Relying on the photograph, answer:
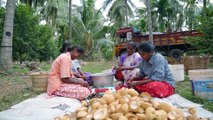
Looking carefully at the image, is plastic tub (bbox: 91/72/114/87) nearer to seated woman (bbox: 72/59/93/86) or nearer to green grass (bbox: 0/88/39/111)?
seated woman (bbox: 72/59/93/86)

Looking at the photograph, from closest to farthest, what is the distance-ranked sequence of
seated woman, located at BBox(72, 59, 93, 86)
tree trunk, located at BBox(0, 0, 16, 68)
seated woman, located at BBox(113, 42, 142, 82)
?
seated woman, located at BBox(113, 42, 142, 82)
seated woman, located at BBox(72, 59, 93, 86)
tree trunk, located at BBox(0, 0, 16, 68)

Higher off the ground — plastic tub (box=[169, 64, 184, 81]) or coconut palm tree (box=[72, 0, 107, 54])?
coconut palm tree (box=[72, 0, 107, 54])

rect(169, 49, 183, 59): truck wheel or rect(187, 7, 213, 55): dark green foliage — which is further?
rect(169, 49, 183, 59): truck wheel

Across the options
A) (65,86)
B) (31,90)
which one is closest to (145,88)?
(65,86)

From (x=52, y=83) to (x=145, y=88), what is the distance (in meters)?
1.54

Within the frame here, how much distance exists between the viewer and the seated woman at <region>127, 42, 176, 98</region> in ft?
13.8

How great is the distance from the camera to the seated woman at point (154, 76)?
165 inches

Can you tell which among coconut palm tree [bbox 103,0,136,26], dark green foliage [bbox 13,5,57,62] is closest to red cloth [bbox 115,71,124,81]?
dark green foliage [bbox 13,5,57,62]

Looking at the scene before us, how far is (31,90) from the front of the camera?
6273 mm

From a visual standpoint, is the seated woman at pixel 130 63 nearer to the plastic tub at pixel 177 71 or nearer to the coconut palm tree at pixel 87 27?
the plastic tub at pixel 177 71

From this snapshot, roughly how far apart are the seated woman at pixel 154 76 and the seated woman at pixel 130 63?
1112 mm

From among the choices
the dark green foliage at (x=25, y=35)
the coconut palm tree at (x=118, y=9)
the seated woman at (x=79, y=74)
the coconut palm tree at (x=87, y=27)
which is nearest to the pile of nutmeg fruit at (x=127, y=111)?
the seated woman at (x=79, y=74)

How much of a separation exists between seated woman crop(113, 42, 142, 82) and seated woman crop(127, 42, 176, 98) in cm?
111

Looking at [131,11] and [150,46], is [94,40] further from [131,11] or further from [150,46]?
[150,46]
